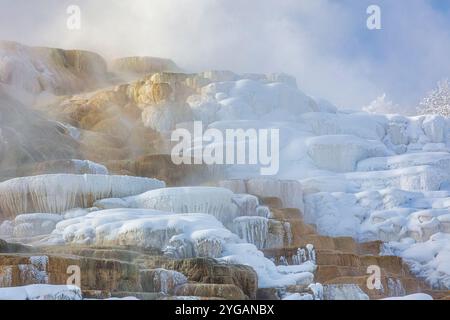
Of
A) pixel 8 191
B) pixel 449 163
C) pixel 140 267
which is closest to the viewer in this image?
pixel 140 267

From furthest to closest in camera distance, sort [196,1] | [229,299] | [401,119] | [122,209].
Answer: [401,119], [196,1], [122,209], [229,299]

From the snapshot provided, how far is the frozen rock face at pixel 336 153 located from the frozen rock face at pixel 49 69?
6.01m

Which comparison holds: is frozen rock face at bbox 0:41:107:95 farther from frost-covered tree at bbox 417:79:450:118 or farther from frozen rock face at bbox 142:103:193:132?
frost-covered tree at bbox 417:79:450:118

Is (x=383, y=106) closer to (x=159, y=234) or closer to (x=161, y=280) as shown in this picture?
(x=159, y=234)

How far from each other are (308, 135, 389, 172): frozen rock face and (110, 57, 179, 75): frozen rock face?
4950 mm

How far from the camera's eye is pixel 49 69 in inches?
679

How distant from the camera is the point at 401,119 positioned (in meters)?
16.0

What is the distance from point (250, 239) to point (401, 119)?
709cm

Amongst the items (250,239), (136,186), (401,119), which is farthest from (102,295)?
(401,119)

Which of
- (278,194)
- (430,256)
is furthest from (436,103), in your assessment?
(430,256)

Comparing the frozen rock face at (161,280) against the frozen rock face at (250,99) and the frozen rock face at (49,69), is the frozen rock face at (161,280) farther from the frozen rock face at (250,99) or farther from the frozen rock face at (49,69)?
the frozen rock face at (49,69)

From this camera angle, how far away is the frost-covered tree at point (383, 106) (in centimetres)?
1608

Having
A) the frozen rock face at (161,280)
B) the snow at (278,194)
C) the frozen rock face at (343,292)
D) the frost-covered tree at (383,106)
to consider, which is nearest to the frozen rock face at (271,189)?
the snow at (278,194)
